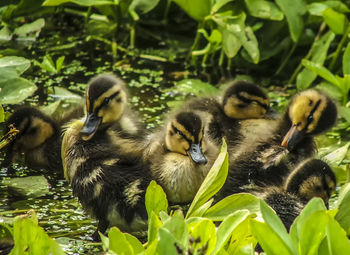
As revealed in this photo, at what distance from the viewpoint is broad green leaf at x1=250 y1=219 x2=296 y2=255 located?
7.64 feet

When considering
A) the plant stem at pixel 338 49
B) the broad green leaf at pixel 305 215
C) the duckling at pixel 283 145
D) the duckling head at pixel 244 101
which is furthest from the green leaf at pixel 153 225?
the plant stem at pixel 338 49

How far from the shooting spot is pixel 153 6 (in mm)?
5012

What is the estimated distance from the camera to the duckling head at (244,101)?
3783 millimetres

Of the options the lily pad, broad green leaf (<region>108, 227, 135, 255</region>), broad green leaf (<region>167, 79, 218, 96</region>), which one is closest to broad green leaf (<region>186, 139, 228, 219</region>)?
broad green leaf (<region>108, 227, 135, 255</region>)

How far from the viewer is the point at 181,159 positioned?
11.0 feet

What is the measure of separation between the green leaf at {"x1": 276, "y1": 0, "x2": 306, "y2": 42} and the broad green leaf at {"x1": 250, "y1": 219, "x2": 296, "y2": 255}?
7.85 feet

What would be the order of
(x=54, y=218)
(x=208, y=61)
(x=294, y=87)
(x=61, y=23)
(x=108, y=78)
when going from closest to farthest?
1. (x=54, y=218)
2. (x=108, y=78)
3. (x=294, y=87)
4. (x=208, y=61)
5. (x=61, y=23)

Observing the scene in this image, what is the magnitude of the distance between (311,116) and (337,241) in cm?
134

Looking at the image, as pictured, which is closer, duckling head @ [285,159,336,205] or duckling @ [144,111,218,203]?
duckling head @ [285,159,336,205]

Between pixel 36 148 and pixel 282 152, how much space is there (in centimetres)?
124

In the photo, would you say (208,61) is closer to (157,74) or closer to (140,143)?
(157,74)

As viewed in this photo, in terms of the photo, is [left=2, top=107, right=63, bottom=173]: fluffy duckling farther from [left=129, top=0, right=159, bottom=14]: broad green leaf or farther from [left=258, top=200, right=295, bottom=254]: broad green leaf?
[left=258, top=200, right=295, bottom=254]: broad green leaf

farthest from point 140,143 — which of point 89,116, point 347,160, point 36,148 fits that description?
point 347,160

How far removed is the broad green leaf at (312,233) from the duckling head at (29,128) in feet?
6.19
